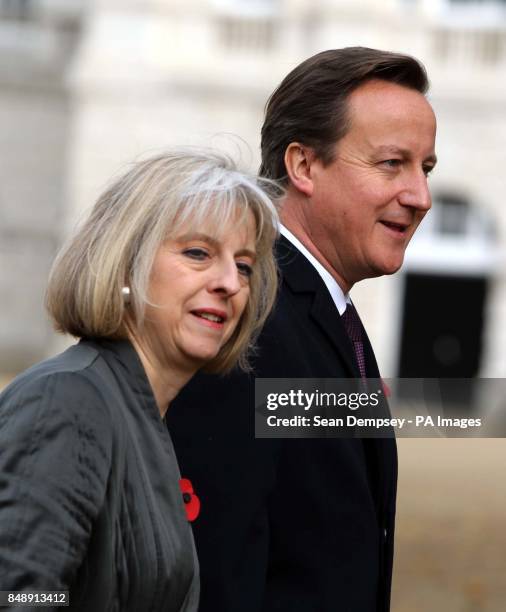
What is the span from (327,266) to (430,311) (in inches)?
624

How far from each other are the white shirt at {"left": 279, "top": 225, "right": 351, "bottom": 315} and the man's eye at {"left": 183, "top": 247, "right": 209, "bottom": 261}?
601mm

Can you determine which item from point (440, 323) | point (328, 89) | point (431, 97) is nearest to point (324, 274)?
point (328, 89)

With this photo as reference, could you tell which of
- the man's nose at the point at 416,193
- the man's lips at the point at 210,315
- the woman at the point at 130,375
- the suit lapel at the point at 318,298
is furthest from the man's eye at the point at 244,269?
the man's nose at the point at 416,193

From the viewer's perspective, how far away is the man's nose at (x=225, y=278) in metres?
2.77

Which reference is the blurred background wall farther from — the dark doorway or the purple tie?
the purple tie

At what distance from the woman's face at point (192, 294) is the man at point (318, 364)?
22 centimetres

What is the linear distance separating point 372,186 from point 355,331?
35 centimetres

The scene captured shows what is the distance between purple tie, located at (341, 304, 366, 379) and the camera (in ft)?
11.1

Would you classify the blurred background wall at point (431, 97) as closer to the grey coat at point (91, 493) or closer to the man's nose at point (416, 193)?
the man's nose at point (416, 193)

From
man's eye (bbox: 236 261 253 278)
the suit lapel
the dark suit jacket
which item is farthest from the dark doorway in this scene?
man's eye (bbox: 236 261 253 278)

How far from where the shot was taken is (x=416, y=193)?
3.39 meters

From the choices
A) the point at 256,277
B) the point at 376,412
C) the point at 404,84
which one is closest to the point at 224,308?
the point at 256,277

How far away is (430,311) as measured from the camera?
62.6ft

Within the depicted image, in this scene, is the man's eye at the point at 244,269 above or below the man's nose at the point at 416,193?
below
